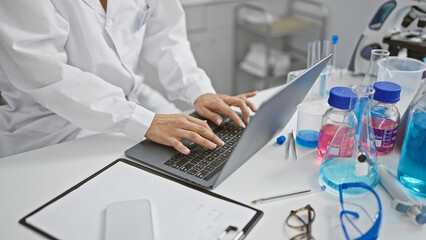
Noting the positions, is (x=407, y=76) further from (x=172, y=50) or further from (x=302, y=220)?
(x=172, y=50)

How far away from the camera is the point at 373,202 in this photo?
735mm

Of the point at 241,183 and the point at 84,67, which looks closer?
the point at 241,183

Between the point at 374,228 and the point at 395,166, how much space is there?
0.32 meters

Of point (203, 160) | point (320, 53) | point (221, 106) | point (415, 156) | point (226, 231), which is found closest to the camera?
point (226, 231)

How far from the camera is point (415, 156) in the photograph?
2.55ft

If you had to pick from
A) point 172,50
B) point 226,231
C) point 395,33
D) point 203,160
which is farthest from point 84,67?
point 395,33

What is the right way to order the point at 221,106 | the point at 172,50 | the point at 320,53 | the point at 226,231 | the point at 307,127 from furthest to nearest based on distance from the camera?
the point at 172,50 → the point at 320,53 → the point at 221,106 → the point at 307,127 → the point at 226,231

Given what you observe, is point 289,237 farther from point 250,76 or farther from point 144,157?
point 250,76

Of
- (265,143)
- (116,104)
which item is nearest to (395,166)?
(265,143)

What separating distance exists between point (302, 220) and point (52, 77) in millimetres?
752

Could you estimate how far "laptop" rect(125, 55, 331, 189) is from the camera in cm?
78

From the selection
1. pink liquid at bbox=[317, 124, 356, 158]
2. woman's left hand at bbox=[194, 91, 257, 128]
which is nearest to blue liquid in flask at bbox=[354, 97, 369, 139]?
pink liquid at bbox=[317, 124, 356, 158]

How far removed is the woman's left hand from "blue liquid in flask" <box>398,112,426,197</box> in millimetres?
425

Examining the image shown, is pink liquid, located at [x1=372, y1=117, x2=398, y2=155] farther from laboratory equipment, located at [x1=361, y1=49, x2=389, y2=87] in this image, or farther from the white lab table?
laboratory equipment, located at [x1=361, y1=49, x2=389, y2=87]
